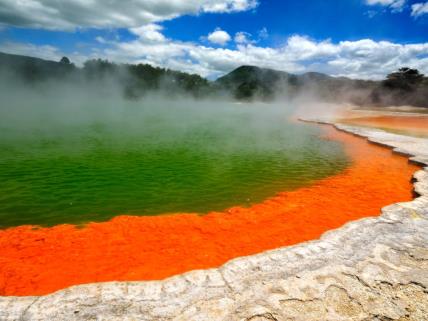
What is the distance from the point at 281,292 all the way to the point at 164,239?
269cm

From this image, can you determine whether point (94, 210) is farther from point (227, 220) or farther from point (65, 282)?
point (227, 220)

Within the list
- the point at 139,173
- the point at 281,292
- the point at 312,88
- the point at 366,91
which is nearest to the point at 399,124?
the point at 139,173

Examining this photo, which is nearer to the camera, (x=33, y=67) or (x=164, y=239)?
(x=164, y=239)

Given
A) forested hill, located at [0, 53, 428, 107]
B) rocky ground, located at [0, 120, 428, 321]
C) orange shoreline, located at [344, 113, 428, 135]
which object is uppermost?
forested hill, located at [0, 53, 428, 107]

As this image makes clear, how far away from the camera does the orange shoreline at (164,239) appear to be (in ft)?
14.5

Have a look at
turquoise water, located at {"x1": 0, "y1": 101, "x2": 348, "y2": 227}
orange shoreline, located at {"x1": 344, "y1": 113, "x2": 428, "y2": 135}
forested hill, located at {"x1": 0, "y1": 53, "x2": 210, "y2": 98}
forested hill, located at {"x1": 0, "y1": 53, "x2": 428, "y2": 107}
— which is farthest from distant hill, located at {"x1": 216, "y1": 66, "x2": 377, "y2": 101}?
turquoise water, located at {"x1": 0, "y1": 101, "x2": 348, "y2": 227}

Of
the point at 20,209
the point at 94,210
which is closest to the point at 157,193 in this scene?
the point at 94,210

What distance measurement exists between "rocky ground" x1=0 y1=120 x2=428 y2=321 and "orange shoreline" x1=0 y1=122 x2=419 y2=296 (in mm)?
708

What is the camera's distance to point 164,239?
18.2 feet

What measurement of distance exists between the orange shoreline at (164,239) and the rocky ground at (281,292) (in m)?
0.71

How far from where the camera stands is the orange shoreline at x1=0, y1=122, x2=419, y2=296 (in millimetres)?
4426

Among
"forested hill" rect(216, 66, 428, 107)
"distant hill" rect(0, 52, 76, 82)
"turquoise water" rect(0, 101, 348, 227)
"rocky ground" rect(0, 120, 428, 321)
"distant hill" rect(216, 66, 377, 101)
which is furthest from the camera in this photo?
"distant hill" rect(0, 52, 76, 82)

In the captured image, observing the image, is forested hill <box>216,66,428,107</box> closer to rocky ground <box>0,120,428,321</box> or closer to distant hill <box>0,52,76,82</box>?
distant hill <box>0,52,76,82</box>

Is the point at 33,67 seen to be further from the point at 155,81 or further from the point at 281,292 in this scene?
the point at 281,292
